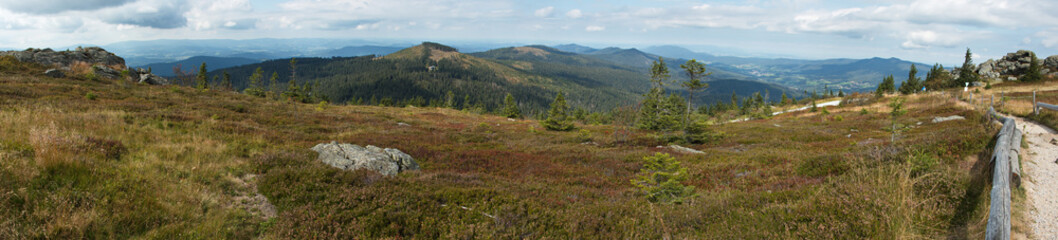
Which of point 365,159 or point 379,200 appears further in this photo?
point 365,159

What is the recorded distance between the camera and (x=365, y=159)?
909cm

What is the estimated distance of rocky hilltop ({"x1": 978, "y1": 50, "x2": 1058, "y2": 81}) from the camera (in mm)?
53634

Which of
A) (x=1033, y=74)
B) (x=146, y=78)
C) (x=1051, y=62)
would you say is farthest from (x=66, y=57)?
(x=1051, y=62)

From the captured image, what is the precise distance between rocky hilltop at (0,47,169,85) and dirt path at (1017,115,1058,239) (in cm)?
5939

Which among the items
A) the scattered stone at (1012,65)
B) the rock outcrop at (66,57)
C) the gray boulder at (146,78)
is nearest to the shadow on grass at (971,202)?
the gray boulder at (146,78)

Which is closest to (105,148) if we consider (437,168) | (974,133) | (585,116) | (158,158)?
(158,158)

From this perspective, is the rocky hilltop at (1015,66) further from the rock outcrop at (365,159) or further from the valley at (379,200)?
the rock outcrop at (365,159)

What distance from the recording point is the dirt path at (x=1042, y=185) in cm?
442

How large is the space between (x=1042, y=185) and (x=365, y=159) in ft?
41.4

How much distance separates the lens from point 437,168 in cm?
1076

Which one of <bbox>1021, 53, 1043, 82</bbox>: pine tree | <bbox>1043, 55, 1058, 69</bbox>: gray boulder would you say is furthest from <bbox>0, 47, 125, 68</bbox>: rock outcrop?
<bbox>1043, 55, 1058, 69</bbox>: gray boulder

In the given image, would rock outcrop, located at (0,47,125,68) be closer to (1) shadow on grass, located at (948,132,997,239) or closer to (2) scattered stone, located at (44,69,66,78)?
(2) scattered stone, located at (44,69,66,78)

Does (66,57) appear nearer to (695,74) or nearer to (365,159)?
(365,159)

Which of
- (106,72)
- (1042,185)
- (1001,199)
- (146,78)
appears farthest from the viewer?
(146,78)
